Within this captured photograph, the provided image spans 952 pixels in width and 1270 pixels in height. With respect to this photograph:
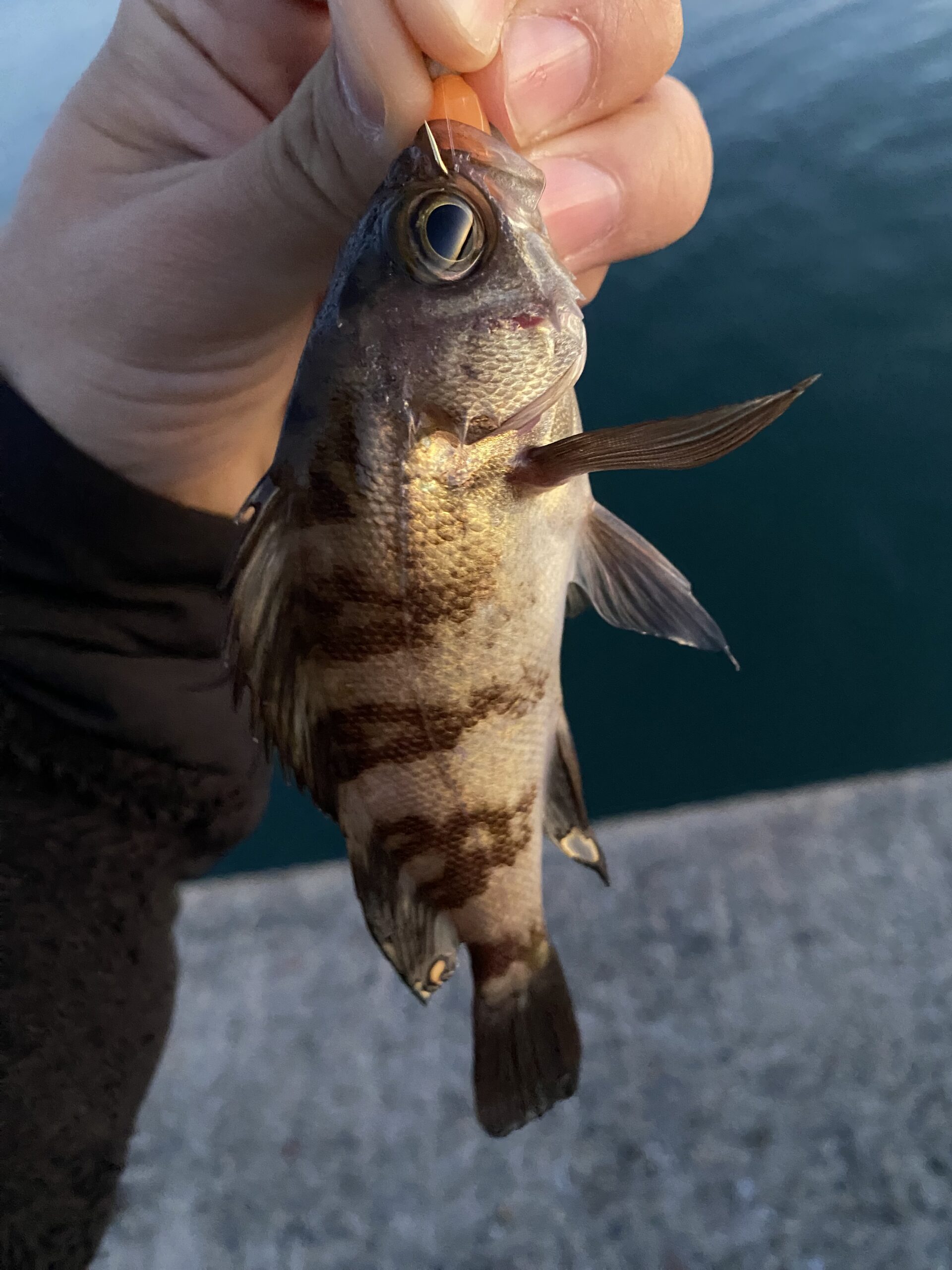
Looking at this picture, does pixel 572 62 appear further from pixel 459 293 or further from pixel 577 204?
pixel 459 293

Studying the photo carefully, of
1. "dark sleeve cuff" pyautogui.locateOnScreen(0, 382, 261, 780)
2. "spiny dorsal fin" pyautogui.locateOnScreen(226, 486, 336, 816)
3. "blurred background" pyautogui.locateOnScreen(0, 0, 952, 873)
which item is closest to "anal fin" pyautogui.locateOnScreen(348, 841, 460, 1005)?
"spiny dorsal fin" pyautogui.locateOnScreen(226, 486, 336, 816)

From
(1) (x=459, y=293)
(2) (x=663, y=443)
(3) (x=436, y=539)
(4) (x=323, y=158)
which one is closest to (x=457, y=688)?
(3) (x=436, y=539)

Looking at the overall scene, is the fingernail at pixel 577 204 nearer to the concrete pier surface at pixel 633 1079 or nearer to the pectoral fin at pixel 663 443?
the pectoral fin at pixel 663 443

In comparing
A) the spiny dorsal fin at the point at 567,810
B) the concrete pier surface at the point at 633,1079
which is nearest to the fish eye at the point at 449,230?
the spiny dorsal fin at the point at 567,810

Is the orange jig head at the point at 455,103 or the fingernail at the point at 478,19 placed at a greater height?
the fingernail at the point at 478,19

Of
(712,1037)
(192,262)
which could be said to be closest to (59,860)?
(192,262)
